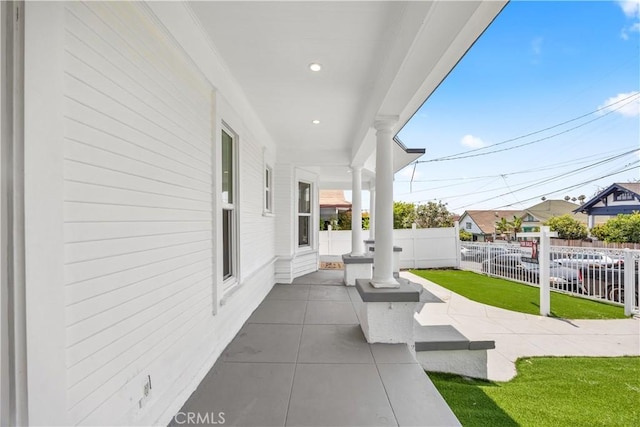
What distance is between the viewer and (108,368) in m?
1.34

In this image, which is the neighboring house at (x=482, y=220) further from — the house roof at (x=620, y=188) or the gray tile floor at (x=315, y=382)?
the gray tile floor at (x=315, y=382)

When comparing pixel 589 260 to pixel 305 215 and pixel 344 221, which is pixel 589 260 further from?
pixel 344 221

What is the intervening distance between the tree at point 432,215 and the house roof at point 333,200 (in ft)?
19.6

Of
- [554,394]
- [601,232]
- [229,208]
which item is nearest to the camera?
[554,394]

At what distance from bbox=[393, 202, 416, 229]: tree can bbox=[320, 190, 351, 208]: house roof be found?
13.9 ft

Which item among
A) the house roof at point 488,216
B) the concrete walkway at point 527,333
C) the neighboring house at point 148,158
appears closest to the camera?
the neighboring house at point 148,158

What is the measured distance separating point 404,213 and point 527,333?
15772 millimetres

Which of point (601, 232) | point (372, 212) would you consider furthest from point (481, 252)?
point (601, 232)

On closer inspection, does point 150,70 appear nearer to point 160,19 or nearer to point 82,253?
point 160,19

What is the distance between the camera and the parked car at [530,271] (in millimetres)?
6271

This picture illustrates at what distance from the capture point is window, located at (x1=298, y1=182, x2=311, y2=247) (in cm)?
712

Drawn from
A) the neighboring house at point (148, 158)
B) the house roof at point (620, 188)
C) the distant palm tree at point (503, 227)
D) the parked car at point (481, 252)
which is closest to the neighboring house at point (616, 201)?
the house roof at point (620, 188)

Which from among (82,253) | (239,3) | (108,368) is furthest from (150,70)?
(108,368)

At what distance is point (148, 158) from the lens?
5.50ft
